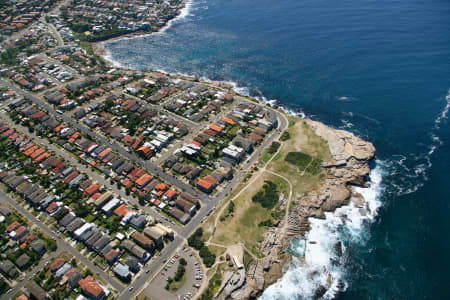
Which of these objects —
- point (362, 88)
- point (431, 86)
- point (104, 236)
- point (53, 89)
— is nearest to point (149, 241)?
point (104, 236)

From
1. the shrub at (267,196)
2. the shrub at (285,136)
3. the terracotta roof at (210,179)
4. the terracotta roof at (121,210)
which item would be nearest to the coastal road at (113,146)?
the terracotta roof at (210,179)

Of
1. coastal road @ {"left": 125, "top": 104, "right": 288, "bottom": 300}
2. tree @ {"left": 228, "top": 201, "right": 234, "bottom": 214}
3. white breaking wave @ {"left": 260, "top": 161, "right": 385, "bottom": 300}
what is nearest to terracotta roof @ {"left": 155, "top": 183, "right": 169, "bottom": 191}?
coastal road @ {"left": 125, "top": 104, "right": 288, "bottom": 300}

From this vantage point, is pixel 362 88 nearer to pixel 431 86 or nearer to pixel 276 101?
pixel 431 86

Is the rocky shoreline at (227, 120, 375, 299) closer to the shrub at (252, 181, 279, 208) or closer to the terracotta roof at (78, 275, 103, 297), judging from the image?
the shrub at (252, 181, 279, 208)

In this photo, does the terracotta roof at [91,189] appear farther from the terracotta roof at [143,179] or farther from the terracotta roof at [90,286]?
the terracotta roof at [90,286]

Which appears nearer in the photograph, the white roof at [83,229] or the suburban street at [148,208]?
the suburban street at [148,208]
